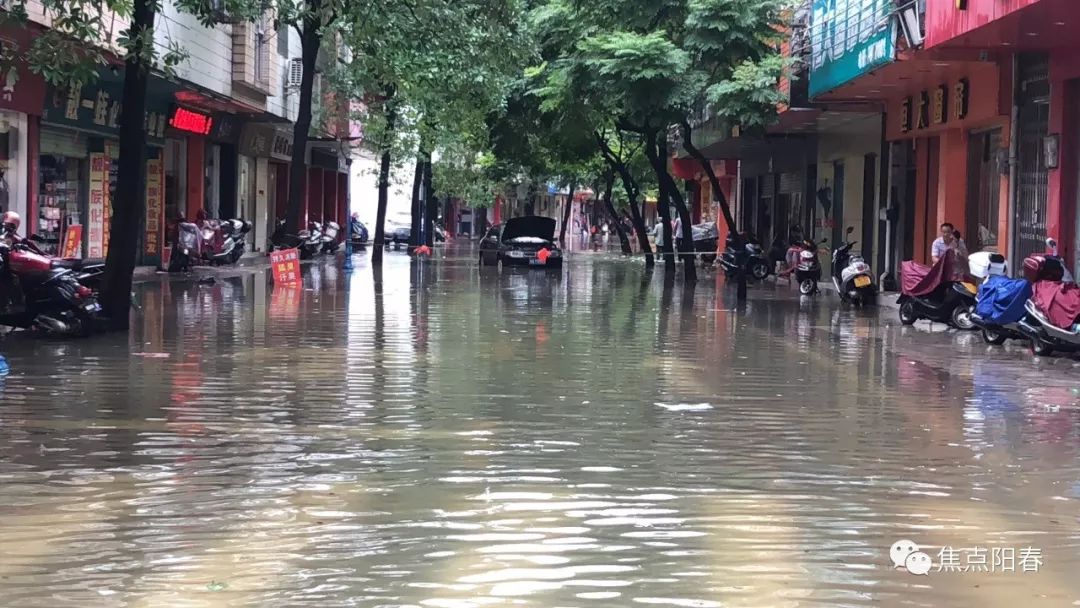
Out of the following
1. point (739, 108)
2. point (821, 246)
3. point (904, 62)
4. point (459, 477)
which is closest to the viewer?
point (459, 477)

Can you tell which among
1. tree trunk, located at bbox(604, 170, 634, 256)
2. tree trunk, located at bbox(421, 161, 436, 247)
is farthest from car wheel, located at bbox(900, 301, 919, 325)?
tree trunk, located at bbox(421, 161, 436, 247)

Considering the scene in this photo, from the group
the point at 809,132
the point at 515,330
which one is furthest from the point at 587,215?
the point at 515,330

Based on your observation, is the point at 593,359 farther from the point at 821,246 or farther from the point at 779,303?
the point at 821,246

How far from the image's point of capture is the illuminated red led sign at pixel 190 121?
94.9 ft

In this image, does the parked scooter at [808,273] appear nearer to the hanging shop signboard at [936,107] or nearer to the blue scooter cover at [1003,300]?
the hanging shop signboard at [936,107]

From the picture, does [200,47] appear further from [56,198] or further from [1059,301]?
[1059,301]

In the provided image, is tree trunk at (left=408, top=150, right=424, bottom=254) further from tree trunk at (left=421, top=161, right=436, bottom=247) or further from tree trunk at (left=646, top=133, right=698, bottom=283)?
tree trunk at (left=646, top=133, right=698, bottom=283)

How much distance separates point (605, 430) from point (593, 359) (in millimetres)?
4363

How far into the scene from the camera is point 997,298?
1533 centimetres

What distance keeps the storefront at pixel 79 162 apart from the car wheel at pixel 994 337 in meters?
15.0

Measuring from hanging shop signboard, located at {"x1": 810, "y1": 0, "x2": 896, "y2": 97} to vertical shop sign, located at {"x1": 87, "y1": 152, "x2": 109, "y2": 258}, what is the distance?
14.0 meters

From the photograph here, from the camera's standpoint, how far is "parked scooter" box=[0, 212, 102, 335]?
44.3 ft

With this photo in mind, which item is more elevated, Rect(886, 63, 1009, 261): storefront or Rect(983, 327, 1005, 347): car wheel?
Rect(886, 63, 1009, 261): storefront

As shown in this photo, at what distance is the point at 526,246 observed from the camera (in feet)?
121
